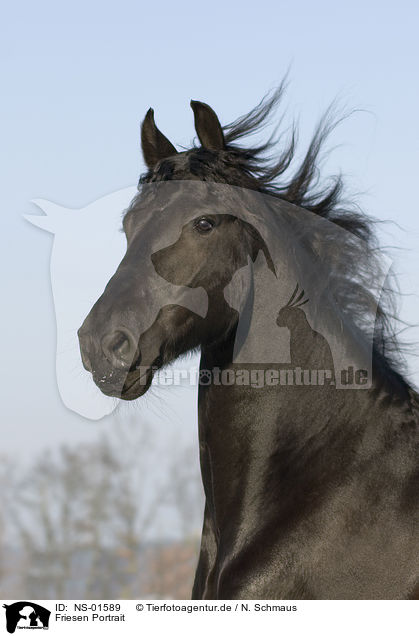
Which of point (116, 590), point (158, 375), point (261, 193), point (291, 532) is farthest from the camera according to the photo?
point (116, 590)

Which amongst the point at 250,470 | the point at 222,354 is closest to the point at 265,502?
the point at 250,470

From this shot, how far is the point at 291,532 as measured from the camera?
4.00 metres

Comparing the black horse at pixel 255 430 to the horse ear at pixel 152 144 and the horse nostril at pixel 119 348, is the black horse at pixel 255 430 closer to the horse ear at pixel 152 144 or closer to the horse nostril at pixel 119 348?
the horse nostril at pixel 119 348

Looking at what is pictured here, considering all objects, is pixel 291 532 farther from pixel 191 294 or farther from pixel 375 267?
pixel 375 267

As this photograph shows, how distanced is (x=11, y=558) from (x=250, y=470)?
99.6ft

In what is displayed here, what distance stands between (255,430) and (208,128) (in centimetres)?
183

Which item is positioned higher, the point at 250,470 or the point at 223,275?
the point at 223,275

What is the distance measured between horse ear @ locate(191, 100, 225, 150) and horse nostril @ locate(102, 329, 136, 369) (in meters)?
1.43

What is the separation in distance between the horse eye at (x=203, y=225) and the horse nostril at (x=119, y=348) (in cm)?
73

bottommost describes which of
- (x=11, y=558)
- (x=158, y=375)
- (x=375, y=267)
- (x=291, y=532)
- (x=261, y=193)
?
(x=11, y=558)

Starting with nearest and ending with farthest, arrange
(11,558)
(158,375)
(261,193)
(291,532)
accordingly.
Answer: (291,532)
(158,375)
(261,193)
(11,558)
